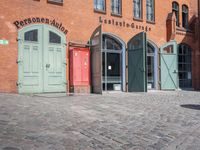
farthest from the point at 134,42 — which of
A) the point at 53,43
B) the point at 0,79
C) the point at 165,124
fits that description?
the point at 165,124

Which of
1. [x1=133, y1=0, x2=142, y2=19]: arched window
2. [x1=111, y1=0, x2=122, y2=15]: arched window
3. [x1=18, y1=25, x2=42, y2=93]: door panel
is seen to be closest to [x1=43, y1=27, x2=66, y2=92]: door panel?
[x1=18, y1=25, x2=42, y2=93]: door panel

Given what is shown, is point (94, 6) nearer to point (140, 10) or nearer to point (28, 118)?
point (140, 10)

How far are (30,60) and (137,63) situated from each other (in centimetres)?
662

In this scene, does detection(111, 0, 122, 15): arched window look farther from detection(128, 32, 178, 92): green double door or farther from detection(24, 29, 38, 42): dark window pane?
detection(24, 29, 38, 42): dark window pane

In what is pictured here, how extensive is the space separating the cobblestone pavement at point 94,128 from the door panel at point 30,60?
419cm

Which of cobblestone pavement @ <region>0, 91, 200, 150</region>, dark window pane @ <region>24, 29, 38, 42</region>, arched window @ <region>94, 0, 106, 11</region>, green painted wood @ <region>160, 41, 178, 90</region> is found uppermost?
arched window @ <region>94, 0, 106, 11</region>

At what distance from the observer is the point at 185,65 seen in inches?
882

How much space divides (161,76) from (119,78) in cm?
363

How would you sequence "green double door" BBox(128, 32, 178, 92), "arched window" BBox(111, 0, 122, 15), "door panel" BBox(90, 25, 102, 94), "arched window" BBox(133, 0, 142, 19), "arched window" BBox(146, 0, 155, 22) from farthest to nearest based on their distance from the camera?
"arched window" BBox(146, 0, 155, 22) → "arched window" BBox(133, 0, 142, 19) → "arched window" BBox(111, 0, 122, 15) → "green double door" BBox(128, 32, 178, 92) → "door panel" BBox(90, 25, 102, 94)

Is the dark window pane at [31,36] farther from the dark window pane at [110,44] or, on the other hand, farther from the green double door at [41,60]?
the dark window pane at [110,44]

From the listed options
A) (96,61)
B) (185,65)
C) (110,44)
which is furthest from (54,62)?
(185,65)

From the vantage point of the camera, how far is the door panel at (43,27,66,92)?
14.0 meters

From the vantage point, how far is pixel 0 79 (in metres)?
12.6

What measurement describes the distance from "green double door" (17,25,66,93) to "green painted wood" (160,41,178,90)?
795 centimetres
